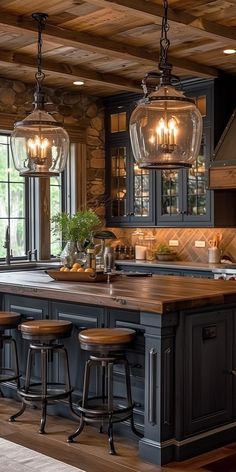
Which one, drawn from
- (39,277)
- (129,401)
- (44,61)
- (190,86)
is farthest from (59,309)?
(190,86)

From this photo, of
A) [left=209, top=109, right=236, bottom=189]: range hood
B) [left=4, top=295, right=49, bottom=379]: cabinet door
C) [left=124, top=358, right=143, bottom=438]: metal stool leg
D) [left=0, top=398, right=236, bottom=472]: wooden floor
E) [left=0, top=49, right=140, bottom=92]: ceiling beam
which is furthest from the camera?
[left=209, top=109, right=236, bottom=189]: range hood

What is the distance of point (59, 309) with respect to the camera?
4.95 meters

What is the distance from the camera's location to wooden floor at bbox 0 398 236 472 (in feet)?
12.7

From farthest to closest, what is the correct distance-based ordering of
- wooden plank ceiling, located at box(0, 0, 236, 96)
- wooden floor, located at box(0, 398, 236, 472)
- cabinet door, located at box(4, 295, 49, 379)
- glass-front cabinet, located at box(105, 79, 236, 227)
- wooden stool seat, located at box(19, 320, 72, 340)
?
glass-front cabinet, located at box(105, 79, 236, 227)
cabinet door, located at box(4, 295, 49, 379)
wooden plank ceiling, located at box(0, 0, 236, 96)
wooden stool seat, located at box(19, 320, 72, 340)
wooden floor, located at box(0, 398, 236, 472)

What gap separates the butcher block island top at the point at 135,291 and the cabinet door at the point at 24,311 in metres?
0.17

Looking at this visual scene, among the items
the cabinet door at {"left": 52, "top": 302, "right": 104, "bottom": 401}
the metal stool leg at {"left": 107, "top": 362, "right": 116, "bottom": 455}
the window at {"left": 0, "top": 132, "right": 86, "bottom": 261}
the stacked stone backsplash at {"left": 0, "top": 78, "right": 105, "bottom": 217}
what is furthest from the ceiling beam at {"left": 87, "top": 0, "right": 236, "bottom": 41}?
the window at {"left": 0, "top": 132, "right": 86, "bottom": 261}

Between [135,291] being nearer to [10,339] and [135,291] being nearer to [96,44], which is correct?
[10,339]

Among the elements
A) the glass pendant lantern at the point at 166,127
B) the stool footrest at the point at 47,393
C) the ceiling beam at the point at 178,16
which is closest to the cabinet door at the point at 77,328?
the stool footrest at the point at 47,393

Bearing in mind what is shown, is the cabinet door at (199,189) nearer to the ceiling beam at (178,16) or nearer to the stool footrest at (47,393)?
the ceiling beam at (178,16)

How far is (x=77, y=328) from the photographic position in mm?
4816

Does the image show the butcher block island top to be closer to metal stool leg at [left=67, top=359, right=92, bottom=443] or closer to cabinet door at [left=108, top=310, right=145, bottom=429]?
cabinet door at [left=108, top=310, right=145, bottom=429]

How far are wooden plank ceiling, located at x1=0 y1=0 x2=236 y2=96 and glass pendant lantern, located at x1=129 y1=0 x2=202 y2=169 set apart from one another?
2.85 feet

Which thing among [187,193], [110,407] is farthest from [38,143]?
[187,193]

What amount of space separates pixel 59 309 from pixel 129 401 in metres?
0.99
